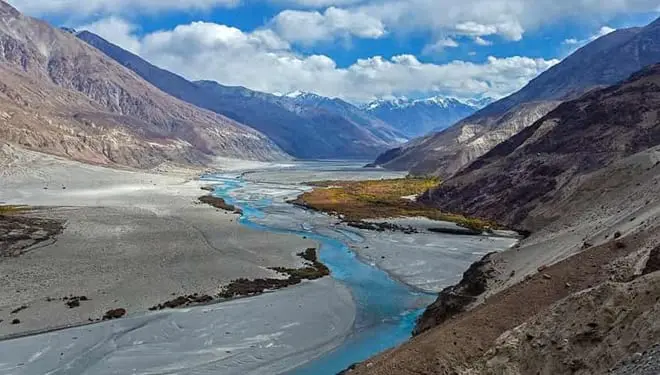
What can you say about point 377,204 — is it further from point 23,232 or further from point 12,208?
point 12,208

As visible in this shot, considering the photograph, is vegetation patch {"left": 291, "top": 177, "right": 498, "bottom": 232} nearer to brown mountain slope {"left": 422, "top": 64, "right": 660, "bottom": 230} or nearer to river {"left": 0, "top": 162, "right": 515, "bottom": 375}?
brown mountain slope {"left": 422, "top": 64, "right": 660, "bottom": 230}

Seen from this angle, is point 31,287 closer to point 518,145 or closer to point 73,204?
point 73,204

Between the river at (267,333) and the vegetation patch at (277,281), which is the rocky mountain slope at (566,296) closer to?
the river at (267,333)

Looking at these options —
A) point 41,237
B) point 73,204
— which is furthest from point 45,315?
point 73,204

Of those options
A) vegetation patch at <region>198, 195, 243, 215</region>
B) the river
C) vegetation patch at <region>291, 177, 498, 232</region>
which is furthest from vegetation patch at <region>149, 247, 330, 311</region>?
vegetation patch at <region>198, 195, 243, 215</region>

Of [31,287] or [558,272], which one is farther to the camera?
[31,287]
